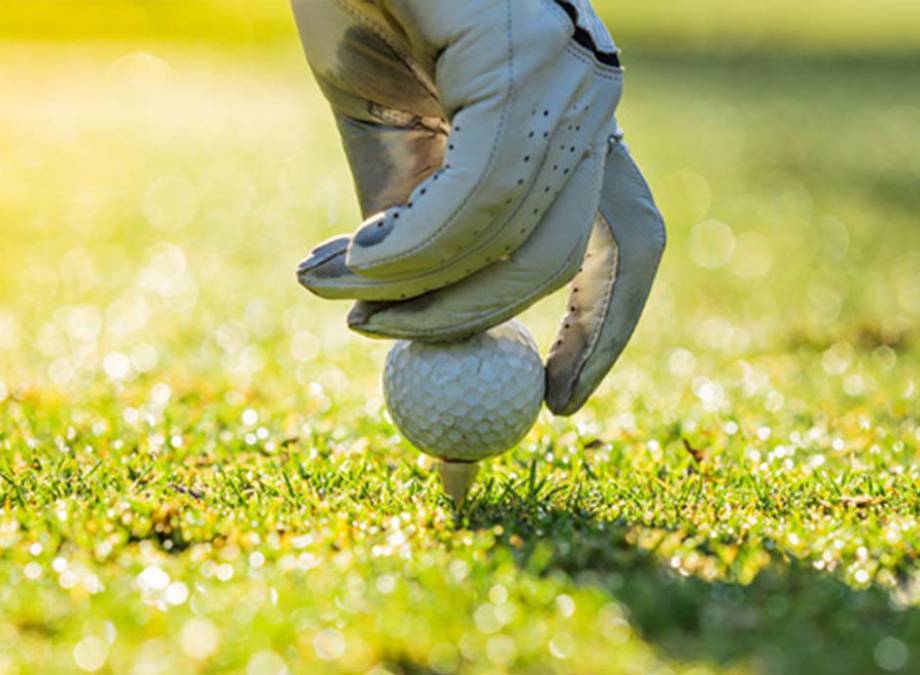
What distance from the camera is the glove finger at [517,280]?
3896 millimetres

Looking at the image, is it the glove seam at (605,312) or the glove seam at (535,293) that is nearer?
the glove seam at (535,293)

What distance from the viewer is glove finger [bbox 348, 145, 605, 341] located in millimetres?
3896

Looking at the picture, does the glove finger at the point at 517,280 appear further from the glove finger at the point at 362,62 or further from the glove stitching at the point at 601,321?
the glove finger at the point at 362,62

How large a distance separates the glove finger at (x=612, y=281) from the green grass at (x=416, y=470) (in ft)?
1.33

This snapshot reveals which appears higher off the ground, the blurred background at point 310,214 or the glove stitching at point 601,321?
the glove stitching at point 601,321

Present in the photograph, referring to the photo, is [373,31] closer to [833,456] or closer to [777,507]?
[777,507]

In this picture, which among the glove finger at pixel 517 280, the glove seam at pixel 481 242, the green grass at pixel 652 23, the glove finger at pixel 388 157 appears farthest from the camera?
the green grass at pixel 652 23

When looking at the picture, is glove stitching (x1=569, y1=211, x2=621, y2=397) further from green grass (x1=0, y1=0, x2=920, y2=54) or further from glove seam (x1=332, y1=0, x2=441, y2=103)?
green grass (x1=0, y1=0, x2=920, y2=54)

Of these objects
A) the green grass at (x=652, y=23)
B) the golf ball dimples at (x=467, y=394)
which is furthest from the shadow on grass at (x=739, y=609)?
the green grass at (x=652, y=23)

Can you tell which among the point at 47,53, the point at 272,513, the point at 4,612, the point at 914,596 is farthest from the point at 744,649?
the point at 47,53

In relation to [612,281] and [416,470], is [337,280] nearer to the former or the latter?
[612,281]

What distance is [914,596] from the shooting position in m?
3.68

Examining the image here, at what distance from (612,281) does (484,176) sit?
0.77 m

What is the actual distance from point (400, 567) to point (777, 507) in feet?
4.57
